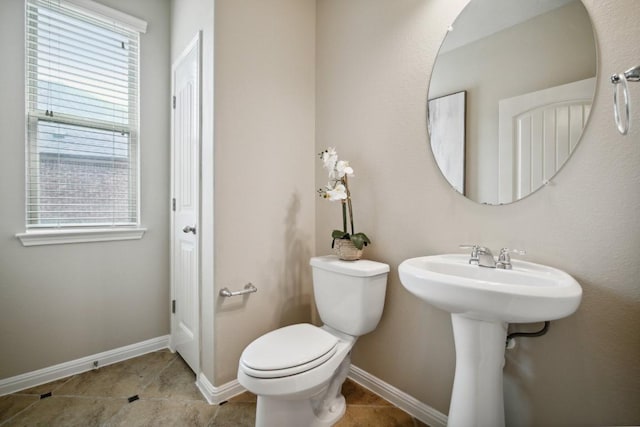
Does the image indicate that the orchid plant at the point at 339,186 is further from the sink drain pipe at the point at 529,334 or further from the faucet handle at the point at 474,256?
the sink drain pipe at the point at 529,334

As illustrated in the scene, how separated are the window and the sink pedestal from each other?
85.2 inches

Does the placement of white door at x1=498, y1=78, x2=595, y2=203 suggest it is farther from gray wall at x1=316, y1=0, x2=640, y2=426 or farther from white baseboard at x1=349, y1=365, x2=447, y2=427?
white baseboard at x1=349, y1=365, x2=447, y2=427

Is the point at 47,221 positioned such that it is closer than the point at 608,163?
No

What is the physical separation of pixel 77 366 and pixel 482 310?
7.65 ft

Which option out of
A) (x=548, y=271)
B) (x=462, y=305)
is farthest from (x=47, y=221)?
(x=548, y=271)

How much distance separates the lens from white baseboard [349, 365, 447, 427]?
133 cm

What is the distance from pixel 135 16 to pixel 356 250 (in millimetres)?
2238

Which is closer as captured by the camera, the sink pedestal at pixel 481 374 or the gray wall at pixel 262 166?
the sink pedestal at pixel 481 374

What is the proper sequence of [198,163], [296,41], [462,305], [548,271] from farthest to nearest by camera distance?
[296,41]
[198,163]
[548,271]
[462,305]

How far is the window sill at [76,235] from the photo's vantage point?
5.27 feet

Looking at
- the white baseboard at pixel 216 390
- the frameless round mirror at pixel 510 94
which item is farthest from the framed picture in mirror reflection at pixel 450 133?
the white baseboard at pixel 216 390

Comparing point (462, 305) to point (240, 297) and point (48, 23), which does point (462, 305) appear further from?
point (48, 23)

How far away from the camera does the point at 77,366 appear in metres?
1.75

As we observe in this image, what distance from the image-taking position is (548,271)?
96 centimetres
